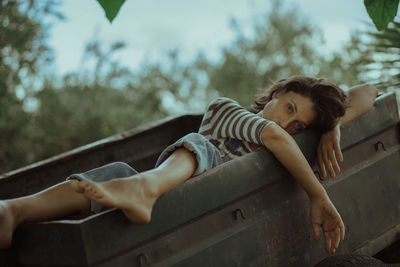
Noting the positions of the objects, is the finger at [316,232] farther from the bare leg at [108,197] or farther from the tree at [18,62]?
the tree at [18,62]

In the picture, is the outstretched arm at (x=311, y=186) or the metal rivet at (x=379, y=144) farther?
the metal rivet at (x=379, y=144)

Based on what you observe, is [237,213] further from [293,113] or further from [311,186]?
[293,113]

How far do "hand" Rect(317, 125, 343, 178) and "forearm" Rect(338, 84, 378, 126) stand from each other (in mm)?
148

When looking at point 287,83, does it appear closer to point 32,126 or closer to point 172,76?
point 32,126

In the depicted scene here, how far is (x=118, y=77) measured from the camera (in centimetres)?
714

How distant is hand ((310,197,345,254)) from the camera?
162 cm

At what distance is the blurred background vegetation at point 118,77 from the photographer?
18.4 feet

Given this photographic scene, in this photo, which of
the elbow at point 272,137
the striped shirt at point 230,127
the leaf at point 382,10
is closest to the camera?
the leaf at point 382,10

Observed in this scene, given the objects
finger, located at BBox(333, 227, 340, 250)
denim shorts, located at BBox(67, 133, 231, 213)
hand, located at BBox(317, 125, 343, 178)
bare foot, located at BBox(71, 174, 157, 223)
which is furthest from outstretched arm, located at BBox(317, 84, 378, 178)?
bare foot, located at BBox(71, 174, 157, 223)

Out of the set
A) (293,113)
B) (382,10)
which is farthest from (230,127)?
(382,10)

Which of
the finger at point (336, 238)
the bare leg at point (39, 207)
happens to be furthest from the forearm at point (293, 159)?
the bare leg at point (39, 207)

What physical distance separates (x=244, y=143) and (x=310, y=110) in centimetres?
30

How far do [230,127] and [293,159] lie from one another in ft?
1.10

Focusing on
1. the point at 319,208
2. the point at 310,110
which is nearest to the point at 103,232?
the point at 319,208
